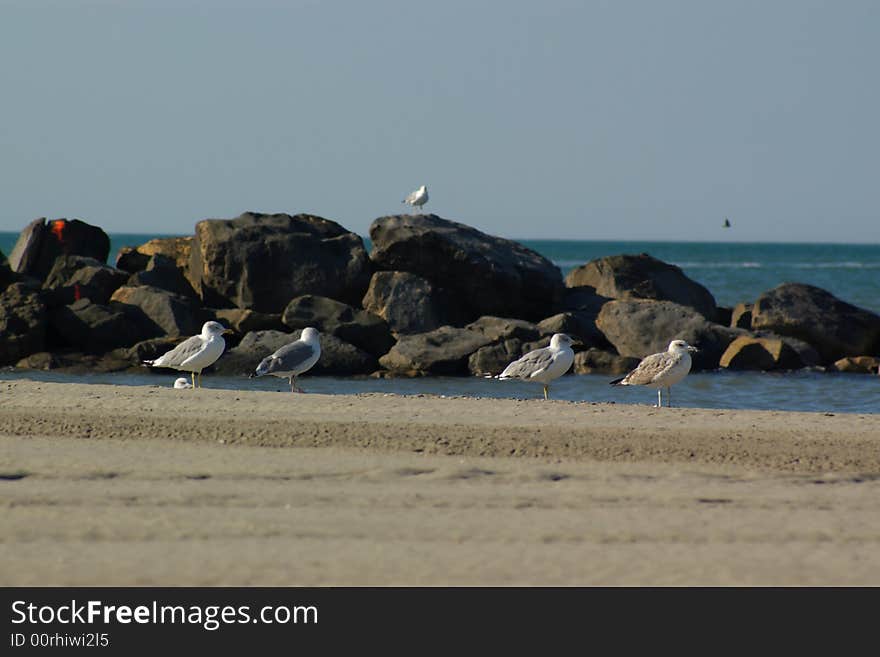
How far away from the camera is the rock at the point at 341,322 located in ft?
74.7

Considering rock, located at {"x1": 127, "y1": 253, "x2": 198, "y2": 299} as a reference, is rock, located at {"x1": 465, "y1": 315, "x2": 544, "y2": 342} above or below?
below

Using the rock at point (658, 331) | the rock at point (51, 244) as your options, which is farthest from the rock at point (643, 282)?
the rock at point (51, 244)

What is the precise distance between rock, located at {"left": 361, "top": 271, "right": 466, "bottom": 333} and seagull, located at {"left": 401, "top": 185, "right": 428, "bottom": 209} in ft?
24.8

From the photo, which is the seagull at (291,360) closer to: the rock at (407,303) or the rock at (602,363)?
the rock at (602,363)

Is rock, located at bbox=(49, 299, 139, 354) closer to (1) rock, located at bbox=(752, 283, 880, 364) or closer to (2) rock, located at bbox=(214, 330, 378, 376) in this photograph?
(2) rock, located at bbox=(214, 330, 378, 376)

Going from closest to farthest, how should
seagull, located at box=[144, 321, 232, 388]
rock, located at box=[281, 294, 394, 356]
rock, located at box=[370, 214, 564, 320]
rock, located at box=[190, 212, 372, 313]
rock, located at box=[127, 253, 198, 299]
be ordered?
seagull, located at box=[144, 321, 232, 388] < rock, located at box=[281, 294, 394, 356] < rock, located at box=[190, 212, 372, 313] < rock, located at box=[370, 214, 564, 320] < rock, located at box=[127, 253, 198, 299]

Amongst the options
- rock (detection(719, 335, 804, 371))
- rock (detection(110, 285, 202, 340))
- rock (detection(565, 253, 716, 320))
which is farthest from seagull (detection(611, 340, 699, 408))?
rock (detection(565, 253, 716, 320))

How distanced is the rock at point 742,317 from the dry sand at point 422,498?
15.6 meters

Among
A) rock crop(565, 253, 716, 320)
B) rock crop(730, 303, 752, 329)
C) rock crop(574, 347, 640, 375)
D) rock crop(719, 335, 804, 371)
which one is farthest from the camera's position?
rock crop(565, 253, 716, 320)

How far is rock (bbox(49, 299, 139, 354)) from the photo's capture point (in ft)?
75.8

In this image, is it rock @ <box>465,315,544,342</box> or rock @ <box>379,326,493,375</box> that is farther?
rock @ <box>465,315,544,342</box>

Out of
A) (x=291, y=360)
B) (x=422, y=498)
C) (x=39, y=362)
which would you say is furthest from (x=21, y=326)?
(x=422, y=498)
